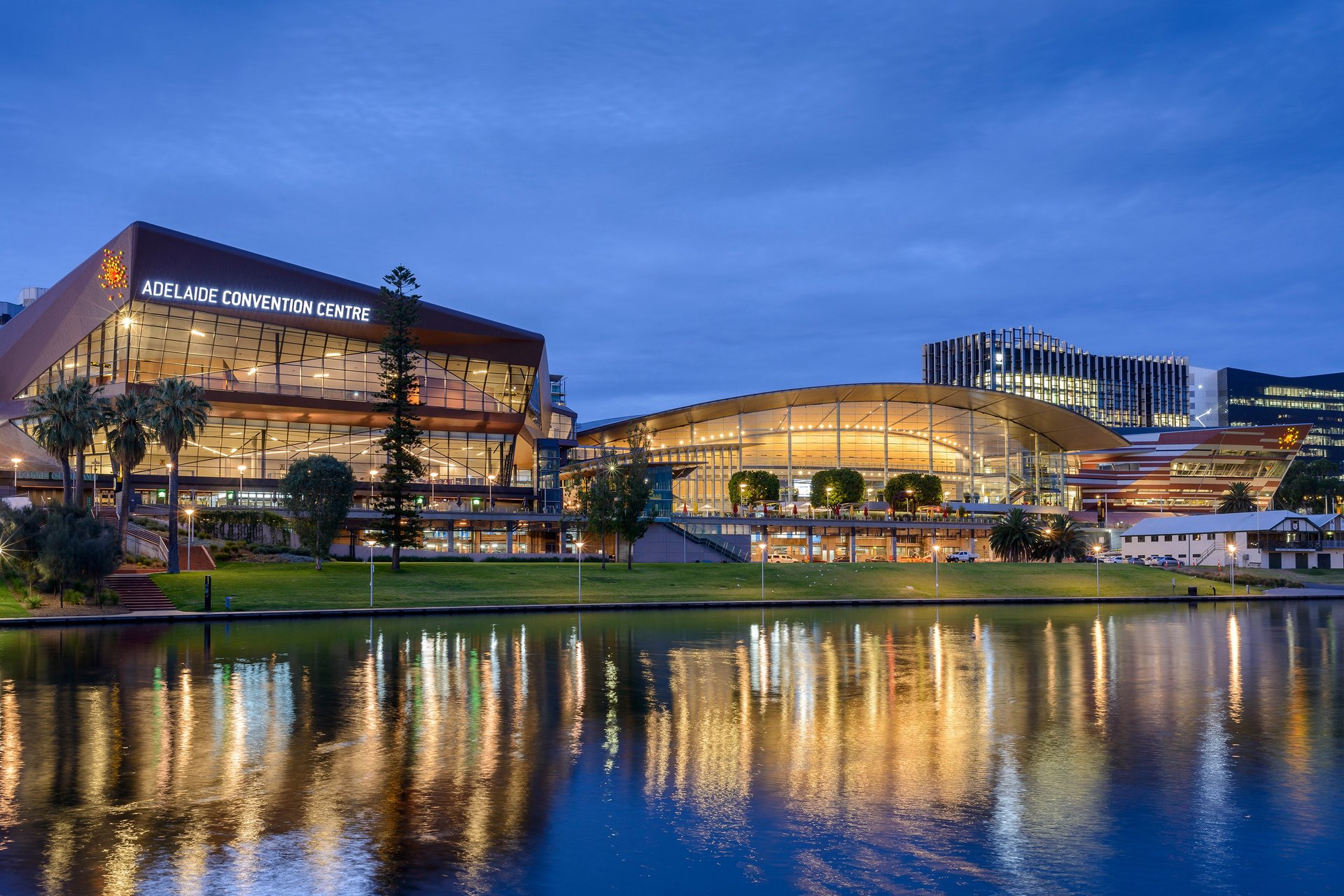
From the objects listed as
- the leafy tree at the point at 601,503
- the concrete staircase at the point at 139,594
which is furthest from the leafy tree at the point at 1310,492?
the concrete staircase at the point at 139,594

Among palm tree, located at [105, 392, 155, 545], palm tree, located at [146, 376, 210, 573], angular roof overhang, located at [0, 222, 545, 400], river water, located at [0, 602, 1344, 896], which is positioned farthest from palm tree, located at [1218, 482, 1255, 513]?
palm tree, located at [105, 392, 155, 545]

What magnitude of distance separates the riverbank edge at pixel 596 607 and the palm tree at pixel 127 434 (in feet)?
42.2

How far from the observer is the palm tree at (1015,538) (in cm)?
10856

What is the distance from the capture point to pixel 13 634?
4881 cm

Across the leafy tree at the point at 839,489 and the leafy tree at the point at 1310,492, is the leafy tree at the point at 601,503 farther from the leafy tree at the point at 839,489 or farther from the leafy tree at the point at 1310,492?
the leafy tree at the point at 1310,492

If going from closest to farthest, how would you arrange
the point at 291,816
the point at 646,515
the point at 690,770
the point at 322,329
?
the point at 291,816
the point at 690,770
the point at 646,515
the point at 322,329

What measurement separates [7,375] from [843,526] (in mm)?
86570

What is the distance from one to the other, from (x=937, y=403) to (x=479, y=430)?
203 ft

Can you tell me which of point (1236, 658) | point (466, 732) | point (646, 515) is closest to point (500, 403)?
point (646, 515)

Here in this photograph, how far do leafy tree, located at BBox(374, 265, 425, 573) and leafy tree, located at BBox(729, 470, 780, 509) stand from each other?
48043 millimetres

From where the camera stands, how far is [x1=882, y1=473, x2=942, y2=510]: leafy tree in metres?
130

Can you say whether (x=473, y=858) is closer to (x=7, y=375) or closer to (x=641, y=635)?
(x=641, y=635)

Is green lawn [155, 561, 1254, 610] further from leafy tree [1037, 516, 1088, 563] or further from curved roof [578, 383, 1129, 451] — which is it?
curved roof [578, 383, 1129, 451]

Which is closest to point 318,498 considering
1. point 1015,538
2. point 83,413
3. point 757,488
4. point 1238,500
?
point 83,413
